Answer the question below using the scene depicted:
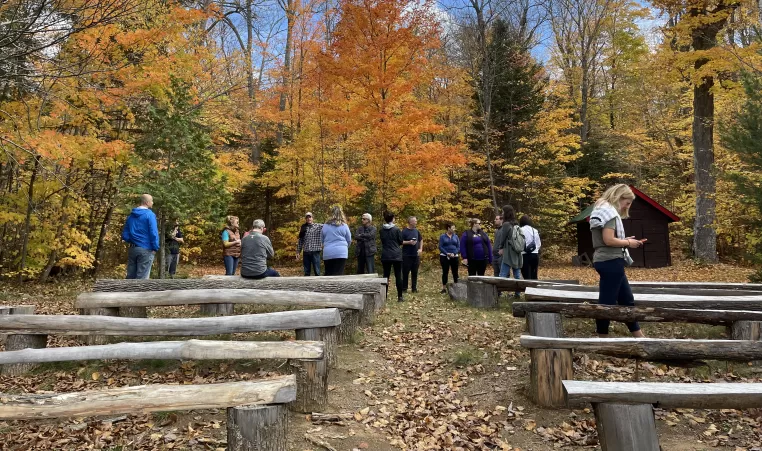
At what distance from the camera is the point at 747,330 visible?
16.5 ft

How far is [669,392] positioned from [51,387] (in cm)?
568

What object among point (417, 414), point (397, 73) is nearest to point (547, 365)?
point (417, 414)

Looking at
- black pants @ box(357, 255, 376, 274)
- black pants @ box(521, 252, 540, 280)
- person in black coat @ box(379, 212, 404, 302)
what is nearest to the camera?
person in black coat @ box(379, 212, 404, 302)

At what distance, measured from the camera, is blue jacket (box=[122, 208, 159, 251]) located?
7.93 metres

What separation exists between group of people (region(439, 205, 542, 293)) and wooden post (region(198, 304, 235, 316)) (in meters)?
5.15

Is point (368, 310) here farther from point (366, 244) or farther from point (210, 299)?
point (366, 244)

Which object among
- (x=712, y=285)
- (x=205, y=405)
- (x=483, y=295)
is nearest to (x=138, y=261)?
(x=205, y=405)

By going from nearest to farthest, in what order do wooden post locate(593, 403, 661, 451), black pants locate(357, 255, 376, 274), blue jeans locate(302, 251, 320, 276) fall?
wooden post locate(593, 403, 661, 451), black pants locate(357, 255, 376, 274), blue jeans locate(302, 251, 320, 276)

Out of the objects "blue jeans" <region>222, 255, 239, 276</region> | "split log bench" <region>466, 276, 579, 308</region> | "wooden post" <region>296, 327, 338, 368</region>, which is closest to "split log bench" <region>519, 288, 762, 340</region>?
"split log bench" <region>466, 276, 579, 308</region>

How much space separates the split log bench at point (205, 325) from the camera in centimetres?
470

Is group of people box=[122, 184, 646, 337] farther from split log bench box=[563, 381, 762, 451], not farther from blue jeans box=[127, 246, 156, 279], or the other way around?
split log bench box=[563, 381, 762, 451]

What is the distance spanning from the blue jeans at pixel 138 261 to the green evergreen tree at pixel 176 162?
2701 millimetres

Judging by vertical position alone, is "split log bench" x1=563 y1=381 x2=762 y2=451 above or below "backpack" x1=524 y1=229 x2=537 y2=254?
below

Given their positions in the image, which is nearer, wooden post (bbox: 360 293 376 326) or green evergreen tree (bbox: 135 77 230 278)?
wooden post (bbox: 360 293 376 326)
